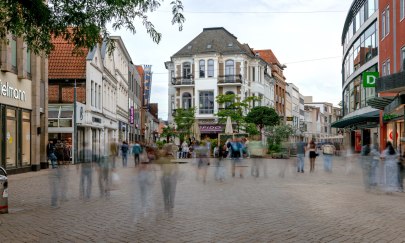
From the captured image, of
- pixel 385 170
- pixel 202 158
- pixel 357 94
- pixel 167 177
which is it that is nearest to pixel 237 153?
pixel 202 158

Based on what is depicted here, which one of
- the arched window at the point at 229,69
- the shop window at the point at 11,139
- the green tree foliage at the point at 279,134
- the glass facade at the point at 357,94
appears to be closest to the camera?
the shop window at the point at 11,139

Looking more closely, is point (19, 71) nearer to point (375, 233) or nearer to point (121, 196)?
point (121, 196)

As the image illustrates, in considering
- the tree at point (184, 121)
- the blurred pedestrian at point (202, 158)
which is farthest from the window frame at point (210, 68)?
the blurred pedestrian at point (202, 158)

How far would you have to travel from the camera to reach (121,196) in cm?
1404

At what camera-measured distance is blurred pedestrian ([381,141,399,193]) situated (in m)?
15.8

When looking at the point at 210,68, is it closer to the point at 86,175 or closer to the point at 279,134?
the point at 279,134

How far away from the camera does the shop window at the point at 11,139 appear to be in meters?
23.1

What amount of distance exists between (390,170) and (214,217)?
8.06m

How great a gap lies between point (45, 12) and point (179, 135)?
47.0m

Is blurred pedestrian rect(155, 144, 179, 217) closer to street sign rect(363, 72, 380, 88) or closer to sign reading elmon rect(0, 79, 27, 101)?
sign reading elmon rect(0, 79, 27, 101)

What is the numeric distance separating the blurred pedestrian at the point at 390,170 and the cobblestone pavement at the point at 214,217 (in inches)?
32.0

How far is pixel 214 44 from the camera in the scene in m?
65.6

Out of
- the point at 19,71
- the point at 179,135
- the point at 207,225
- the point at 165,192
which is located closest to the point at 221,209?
the point at 165,192

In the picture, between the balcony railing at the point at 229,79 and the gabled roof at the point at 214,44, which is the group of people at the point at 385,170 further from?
the gabled roof at the point at 214,44
